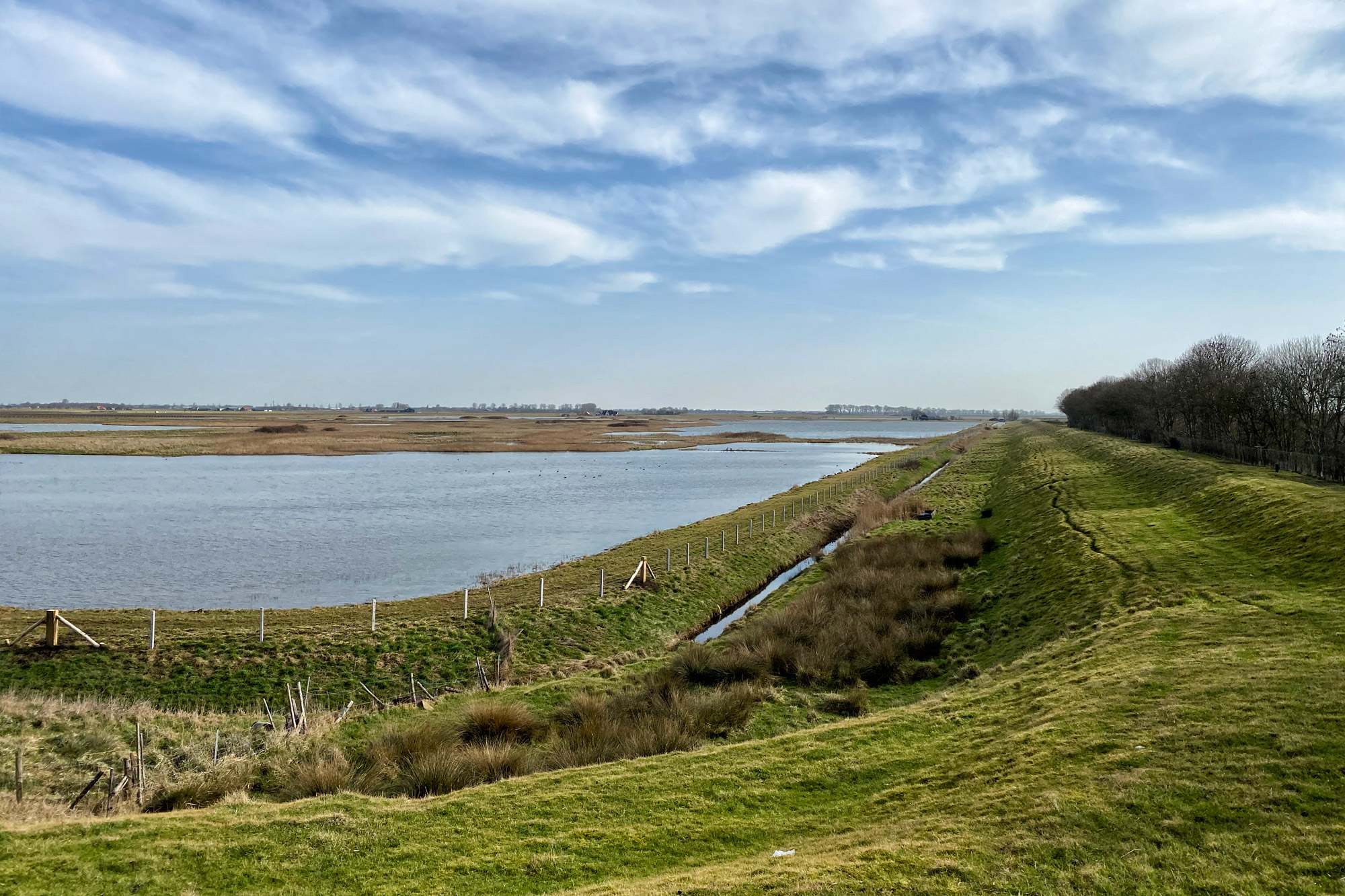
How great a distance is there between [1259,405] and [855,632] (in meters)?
49.0

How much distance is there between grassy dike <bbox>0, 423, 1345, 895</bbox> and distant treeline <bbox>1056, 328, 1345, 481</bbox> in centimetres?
2941

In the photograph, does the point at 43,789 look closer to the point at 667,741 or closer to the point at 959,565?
the point at 667,741

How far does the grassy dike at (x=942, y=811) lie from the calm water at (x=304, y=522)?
18692 millimetres

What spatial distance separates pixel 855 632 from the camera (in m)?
21.7

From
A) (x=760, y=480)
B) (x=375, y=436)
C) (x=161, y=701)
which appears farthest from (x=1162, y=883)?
(x=375, y=436)

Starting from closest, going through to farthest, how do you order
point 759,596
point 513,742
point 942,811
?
point 942,811 < point 513,742 < point 759,596

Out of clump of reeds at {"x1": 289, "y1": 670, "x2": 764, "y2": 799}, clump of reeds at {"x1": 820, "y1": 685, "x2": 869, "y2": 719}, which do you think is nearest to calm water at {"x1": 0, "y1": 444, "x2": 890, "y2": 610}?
clump of reeds at {"x1": 289, "y1": 670, "x2": 764, "y2": 799}

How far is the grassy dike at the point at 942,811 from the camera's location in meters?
7.86

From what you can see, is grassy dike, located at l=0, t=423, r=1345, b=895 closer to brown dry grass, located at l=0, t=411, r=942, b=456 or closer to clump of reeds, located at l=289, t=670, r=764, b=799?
clump of reeds, located at l=289, t=670, r=764, b=799

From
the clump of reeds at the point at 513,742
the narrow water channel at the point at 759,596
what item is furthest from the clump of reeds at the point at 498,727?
the narrow water channel at the point at 759,596

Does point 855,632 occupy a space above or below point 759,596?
above

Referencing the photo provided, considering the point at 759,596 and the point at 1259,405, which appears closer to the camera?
the point at 759,596

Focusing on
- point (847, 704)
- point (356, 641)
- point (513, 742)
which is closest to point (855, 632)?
point (847, 704)

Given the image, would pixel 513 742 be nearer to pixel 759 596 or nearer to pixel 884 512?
pixel 759 596
